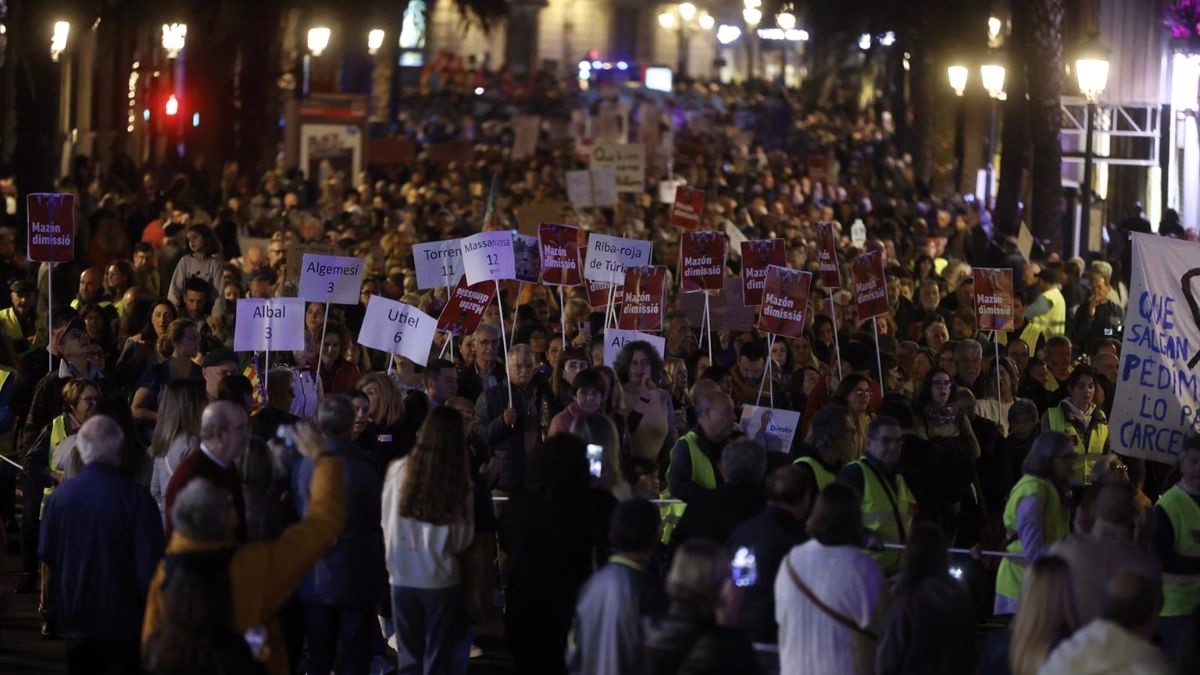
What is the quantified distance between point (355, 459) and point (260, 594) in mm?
2070

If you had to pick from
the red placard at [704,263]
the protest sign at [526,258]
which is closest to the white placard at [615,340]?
the red placard at [704,263]

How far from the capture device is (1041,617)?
23.7 ft

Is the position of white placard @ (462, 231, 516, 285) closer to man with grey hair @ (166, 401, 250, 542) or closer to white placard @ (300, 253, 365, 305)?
white placard @ (300, 253, 365, 305)

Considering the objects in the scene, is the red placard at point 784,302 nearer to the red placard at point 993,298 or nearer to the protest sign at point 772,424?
the red placard at point 993,298

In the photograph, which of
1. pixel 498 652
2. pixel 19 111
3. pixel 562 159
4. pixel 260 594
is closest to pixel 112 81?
pixel 562 159

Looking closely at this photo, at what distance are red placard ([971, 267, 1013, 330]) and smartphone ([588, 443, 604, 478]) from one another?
22.2ft

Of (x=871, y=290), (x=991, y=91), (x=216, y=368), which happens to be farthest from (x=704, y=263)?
(x=991, y=91)

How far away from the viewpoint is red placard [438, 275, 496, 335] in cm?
1464

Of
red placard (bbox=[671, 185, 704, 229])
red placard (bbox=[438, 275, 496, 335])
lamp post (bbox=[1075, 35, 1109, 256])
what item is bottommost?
red placard (bbox=[438, 275, 496, 335])

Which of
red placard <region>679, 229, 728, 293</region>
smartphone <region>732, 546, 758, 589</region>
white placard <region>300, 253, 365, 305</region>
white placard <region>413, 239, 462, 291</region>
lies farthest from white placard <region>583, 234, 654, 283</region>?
smartphone <region>732, 546, 758, 589</region>

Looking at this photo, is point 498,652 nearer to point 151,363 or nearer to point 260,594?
point 151,363

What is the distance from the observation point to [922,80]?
40.8 metres

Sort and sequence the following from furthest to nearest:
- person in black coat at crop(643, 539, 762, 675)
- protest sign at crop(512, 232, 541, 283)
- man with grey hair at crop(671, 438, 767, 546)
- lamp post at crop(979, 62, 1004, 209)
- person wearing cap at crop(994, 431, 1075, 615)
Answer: lamp post at crop(979, 62, 1004, 209), protest sign at crop(512, 232, 541, 283), person wearing cap at crop(994, 431, 1075, 615), man with grey hair at crop(671, 438, 767, 546), person in black coat at crop(643, 539, 762, 675)

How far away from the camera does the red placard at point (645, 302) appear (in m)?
15.1
